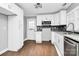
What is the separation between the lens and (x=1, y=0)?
82 cm

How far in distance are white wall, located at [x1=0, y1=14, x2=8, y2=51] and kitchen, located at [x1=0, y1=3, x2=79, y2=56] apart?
8 centimetres

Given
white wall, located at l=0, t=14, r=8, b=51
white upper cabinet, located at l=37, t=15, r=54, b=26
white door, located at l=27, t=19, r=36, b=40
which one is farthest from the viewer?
white door, located at l=27, t=19, r=36, b=40

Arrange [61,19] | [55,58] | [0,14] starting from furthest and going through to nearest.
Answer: [61,19], [0,14], [55,58]

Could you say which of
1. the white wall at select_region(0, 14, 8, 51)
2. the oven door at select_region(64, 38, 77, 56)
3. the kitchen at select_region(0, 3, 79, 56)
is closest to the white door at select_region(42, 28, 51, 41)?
the kitchen at select_region(0, 3, 79, 56)

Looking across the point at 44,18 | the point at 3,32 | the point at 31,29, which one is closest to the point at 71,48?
the point at 3,32

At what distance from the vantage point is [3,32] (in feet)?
12.0

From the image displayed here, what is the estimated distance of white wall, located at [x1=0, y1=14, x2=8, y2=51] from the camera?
3.51 metres

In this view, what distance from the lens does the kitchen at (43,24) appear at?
2.92 metres

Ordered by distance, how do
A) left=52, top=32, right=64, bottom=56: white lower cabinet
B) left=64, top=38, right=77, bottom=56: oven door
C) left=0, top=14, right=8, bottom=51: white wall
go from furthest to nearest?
left=0, top=14, right=8, bottom=51: white wall
left=52, top=32, right=64, bottom=56: white lower cabinet
left=64, top=38, right=77, bottom=56: oven door

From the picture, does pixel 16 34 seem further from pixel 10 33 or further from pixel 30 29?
pixel 30 29

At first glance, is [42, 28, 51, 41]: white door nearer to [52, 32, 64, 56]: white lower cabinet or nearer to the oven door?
[52, 32, 64, 56]: white lower cabinet

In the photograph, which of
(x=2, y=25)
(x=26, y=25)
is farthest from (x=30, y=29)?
(x=2, y=25)

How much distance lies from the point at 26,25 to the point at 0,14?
4.35 meters

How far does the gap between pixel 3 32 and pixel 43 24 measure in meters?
3.64
